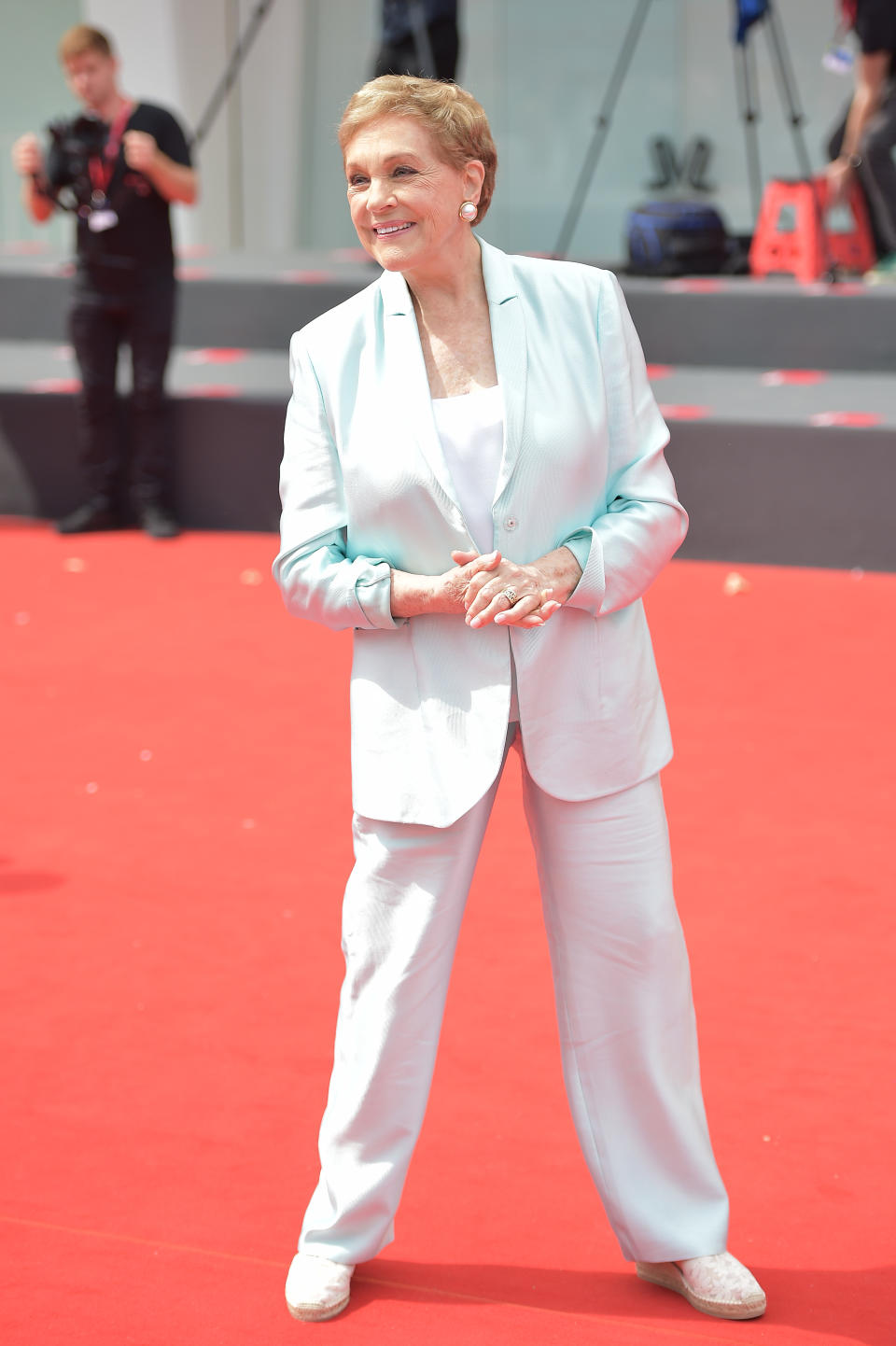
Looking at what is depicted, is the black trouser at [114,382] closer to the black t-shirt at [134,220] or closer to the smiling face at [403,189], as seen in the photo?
the black t-shirt at [134,220]

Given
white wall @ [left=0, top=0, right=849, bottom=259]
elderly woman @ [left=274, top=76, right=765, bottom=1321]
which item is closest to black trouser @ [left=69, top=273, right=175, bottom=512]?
white wall @ [left=0, top=0, right=849, bottom=259]

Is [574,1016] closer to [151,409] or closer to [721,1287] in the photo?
[721,1287]

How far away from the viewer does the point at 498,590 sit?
176 cm

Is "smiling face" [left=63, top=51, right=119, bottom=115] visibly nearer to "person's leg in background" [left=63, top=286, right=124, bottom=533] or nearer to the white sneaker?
"person's leg in background" [left=63, top=286, right=124, bottom=533]

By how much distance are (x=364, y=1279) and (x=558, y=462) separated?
1031mm

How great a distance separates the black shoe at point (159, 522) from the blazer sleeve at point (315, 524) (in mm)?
4688

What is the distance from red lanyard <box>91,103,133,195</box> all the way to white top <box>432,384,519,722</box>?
4.56 metres

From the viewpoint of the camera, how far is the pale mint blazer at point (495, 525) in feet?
6.03

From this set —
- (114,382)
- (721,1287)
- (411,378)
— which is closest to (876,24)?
(114,382)

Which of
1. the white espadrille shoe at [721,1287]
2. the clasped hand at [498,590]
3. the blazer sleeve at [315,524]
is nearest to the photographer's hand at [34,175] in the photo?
the blazer sleeve at [315,524]

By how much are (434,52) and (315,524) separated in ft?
20.7

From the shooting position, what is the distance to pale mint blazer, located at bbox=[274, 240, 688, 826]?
1.84 metres

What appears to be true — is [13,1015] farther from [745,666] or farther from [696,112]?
[696,112]

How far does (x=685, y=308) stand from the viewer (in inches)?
283
